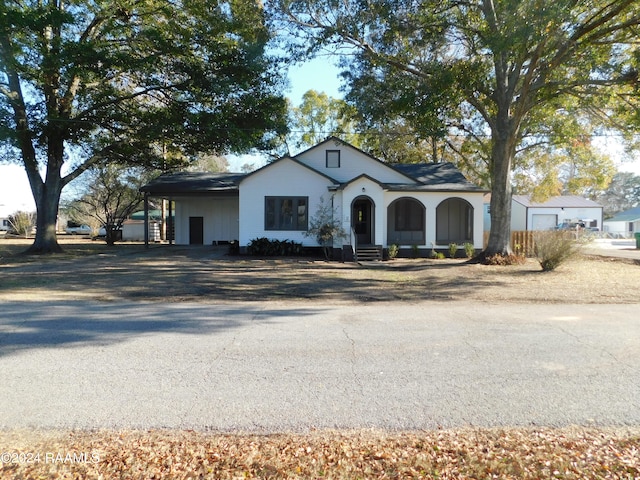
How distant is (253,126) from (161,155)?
7.42 metres

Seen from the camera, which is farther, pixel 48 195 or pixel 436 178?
pixel 436 178

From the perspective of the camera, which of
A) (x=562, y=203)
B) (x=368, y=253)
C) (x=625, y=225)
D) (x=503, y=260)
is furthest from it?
(x=625, y=225)

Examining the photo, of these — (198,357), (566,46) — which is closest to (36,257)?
(198,357)

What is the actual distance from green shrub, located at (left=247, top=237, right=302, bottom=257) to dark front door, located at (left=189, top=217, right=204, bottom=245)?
848 cm

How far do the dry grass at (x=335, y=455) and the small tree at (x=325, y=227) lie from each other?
15.8 metres

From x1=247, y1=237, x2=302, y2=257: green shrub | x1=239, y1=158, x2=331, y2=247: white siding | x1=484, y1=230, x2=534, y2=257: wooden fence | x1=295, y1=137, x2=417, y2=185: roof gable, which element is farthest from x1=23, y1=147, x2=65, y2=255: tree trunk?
x1=484, y1=230, x2=534, y2=257: wooden fence

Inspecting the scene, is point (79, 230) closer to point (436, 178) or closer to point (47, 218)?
point (47, 218)

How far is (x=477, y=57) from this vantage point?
51.2 ft

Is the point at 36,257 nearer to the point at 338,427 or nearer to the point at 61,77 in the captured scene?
the point at 61,77

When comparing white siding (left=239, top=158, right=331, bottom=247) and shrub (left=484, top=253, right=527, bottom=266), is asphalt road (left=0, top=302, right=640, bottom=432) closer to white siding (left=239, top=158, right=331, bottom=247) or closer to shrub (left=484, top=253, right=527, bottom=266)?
shrub (left=484, top=253, right=527, bottom=266)

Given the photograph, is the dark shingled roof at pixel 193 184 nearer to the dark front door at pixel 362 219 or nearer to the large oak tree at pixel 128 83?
the large oak tree at pixel 128 83

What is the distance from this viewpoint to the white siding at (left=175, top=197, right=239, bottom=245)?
28.4 meters

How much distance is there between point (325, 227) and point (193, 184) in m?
10.9

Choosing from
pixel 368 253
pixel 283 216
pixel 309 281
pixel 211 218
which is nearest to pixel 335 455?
pixel 309 281
